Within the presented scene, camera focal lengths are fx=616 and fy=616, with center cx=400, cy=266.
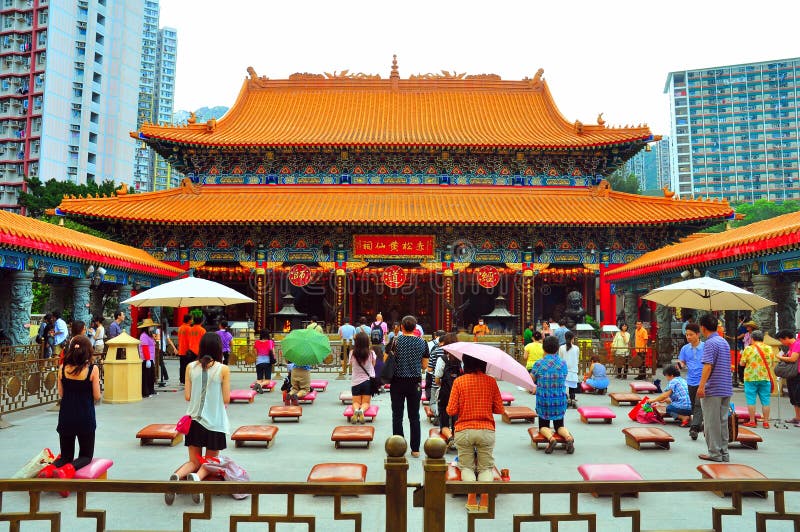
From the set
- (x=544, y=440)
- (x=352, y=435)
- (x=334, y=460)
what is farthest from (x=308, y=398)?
(x=544, y=440)

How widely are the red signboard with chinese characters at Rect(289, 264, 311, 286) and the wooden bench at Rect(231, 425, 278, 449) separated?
14462 millimetres

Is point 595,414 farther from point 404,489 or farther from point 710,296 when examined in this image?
point 404,489

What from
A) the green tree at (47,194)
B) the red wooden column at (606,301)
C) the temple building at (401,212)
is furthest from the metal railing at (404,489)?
the green tree at (47,194)

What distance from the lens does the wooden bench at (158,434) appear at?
8.20 metres

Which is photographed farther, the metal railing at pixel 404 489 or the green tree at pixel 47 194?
the green tree at pixel 47 194

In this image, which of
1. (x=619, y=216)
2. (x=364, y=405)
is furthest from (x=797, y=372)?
(x=619, y=216)

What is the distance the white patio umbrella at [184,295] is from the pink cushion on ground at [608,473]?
8478 millimetres

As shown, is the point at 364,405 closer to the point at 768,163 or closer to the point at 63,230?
the point at 63,230

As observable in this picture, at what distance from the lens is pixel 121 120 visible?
5900 centimetres

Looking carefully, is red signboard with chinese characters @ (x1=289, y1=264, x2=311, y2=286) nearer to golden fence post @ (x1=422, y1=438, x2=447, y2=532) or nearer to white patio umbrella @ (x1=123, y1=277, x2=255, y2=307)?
white patio umbrella @ (x1=123, y1=277, x2=255, y2=307)

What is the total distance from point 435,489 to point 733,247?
13.9m

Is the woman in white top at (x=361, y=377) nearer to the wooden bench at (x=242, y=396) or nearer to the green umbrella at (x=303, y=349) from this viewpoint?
the green umbrella at (x=303, y=349)

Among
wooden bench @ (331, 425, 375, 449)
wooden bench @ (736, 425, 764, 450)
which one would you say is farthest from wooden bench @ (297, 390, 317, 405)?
wooden bench @ (736, 425, 764, 450)

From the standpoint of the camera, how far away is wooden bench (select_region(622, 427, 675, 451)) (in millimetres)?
8078
